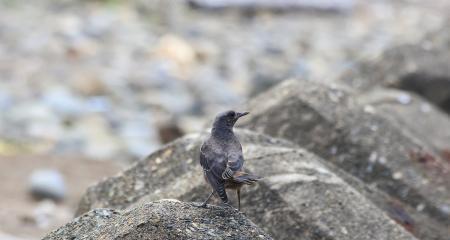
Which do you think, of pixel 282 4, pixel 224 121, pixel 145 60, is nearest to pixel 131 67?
pixel 145 60

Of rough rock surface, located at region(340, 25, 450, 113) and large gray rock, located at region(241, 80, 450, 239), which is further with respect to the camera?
rough rock surface, located at region(340, 25, 450, 113)

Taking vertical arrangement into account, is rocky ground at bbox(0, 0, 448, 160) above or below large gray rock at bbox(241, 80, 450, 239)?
above

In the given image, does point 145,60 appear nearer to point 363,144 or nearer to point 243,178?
point 363,144

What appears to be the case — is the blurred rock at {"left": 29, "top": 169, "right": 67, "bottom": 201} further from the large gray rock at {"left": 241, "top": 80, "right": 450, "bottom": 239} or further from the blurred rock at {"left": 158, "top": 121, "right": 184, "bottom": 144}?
the large gray rock at {"left": 241, "top": 80, "right": 450, "bottom": 239}

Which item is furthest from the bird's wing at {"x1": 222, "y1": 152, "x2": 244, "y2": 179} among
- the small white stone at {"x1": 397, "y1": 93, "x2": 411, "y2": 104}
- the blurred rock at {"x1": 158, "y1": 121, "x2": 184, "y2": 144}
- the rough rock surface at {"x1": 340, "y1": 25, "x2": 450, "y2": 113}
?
the blurred rock at {"x1": 158, "y1": 121, "x2": 184, "y2": 144}

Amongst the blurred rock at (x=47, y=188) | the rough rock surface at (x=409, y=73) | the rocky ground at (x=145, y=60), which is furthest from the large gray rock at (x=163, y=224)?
the blurred rock at (x=47, y=188)

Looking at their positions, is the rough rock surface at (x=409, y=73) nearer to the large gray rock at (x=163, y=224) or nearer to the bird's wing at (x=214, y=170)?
the bird's wing at (x=214, y=170)

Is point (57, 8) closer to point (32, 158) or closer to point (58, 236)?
point (32, 158)
